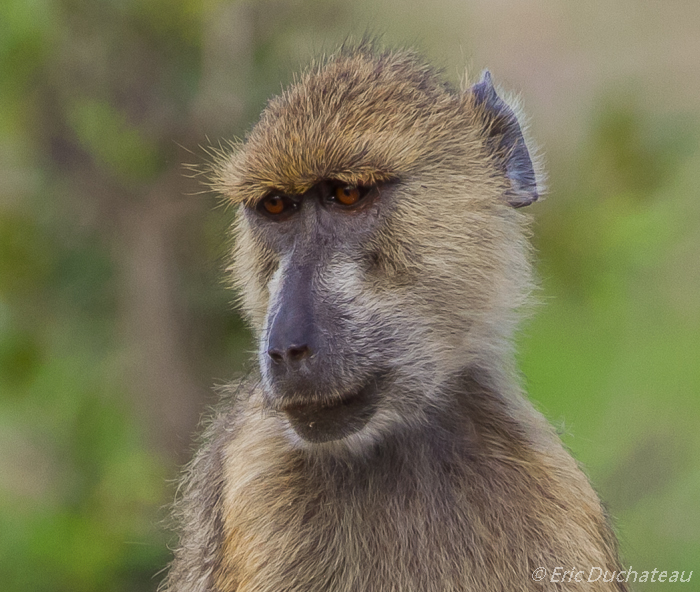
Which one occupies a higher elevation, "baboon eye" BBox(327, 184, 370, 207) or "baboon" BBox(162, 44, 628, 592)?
"baboon eye" BBox(327, 184, 370, 207)

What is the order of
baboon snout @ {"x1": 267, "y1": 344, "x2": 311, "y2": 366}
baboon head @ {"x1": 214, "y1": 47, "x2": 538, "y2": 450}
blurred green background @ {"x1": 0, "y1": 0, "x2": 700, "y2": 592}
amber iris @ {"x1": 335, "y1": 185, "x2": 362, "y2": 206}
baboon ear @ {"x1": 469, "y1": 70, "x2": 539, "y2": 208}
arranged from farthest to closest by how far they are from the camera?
blurred green background @ {"x1": 0, "y1": 0, "x2": 700, "y2": 592} < baboon ear @ {"x1": 469, "y1": 70, "x2": 539, "y2": 208} < amber iris @ {"x1": 335, "y1": 185, "x2": 362, "y2": 206} < baboon head @ {"x1": 214, "y1": 47, "x2": 538, "y2": 450} < baboon snout @ {"x1": 267, "y1": 344, "x2": 311, "y2": 366}

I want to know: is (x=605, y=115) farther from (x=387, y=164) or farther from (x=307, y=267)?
(x=307, y=267)

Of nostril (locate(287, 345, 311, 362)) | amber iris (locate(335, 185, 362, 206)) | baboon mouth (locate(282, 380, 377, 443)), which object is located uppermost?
amber iris (locate(335, 185, 362, 206))

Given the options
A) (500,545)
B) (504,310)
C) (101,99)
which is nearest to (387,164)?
(504,310)

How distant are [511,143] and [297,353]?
4.78 ft

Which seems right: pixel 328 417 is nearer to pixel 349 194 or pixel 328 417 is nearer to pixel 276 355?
pixel 276 355

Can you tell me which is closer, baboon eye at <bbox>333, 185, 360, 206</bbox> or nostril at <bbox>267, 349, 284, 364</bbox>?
nostril at <bbox>267, 349, 284, 364</bbox>

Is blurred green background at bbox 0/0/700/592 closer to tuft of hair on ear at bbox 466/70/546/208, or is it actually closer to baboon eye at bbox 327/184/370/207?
tuft of hair on ear at bbox 466/70/546/208

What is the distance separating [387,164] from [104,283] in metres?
3.71

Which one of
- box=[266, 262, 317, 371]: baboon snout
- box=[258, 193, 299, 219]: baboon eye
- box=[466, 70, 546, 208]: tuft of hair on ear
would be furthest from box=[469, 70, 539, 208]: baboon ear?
box=[266, 262, 317, 371]: baboon snout

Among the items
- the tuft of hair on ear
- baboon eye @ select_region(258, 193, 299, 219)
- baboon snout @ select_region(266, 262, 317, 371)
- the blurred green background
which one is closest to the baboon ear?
the tuft of hair on ear

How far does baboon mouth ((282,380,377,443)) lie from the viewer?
3.14 metres

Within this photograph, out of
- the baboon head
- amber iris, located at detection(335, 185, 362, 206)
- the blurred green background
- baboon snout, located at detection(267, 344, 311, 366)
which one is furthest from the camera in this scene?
the blurred green background

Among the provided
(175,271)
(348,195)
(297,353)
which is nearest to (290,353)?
(297,353)
